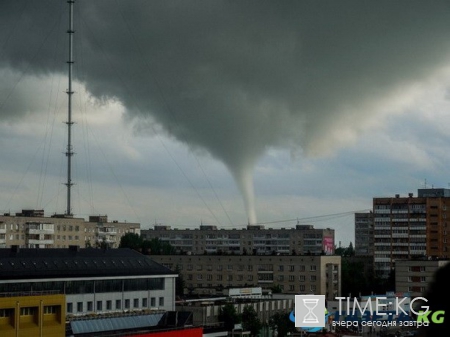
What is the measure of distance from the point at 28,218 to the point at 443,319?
105 m

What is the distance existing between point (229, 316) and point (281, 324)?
6563 millimetres

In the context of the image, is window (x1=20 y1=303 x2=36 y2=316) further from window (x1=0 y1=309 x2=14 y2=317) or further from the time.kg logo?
the time.kg logo

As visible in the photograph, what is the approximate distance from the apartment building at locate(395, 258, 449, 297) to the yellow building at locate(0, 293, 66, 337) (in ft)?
195

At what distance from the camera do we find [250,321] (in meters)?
59.3

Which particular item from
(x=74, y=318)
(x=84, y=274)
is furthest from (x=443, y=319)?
(x=84, y=274)

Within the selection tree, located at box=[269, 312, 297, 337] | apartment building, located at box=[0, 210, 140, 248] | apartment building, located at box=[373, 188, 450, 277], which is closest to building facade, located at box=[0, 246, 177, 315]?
tree, located at box=[269, 312, 297, 337]

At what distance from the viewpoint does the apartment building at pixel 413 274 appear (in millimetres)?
89100

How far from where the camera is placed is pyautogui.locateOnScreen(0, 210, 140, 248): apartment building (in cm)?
10219

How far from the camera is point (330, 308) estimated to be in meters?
74.3

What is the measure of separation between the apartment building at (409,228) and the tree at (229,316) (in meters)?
63.4

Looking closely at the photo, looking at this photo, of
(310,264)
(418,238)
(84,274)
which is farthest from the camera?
(418,238)

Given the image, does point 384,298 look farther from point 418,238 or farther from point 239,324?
point 418,238

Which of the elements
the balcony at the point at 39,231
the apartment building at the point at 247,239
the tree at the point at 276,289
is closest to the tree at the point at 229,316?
the tree at the point at 276,289

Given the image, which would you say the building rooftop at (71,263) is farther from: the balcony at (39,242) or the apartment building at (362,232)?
the apartment building at (362,232)
